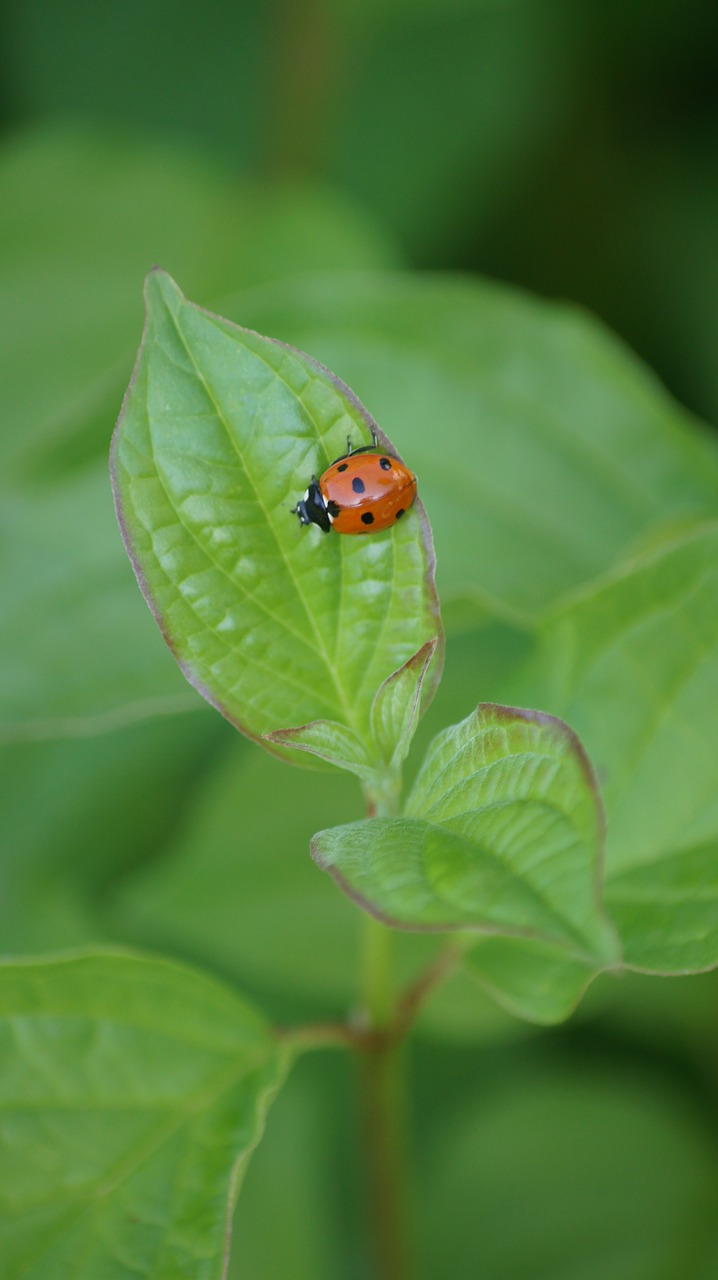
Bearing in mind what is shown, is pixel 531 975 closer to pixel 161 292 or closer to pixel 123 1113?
pixel 123 1113

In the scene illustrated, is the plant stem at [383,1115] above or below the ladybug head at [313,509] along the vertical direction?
below

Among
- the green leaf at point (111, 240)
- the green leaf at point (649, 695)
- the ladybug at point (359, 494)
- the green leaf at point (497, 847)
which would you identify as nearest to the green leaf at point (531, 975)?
the green leaf at point (649, 695)

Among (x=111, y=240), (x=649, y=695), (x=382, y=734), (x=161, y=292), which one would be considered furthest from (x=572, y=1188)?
(x=111, y=240)

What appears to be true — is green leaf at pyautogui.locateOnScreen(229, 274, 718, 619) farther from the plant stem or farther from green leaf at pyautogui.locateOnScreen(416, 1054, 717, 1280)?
green leaf at pyautogui.locateOnScreen(416, 1054, 717, 1280)

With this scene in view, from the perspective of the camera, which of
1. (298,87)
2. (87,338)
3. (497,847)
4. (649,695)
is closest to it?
(497,847)

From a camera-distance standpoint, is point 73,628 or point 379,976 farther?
point 73,628

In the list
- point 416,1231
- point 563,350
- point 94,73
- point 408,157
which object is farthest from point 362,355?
point 94,73

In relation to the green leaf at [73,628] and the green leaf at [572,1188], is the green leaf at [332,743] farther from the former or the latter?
the green leaf at [572,1188]
